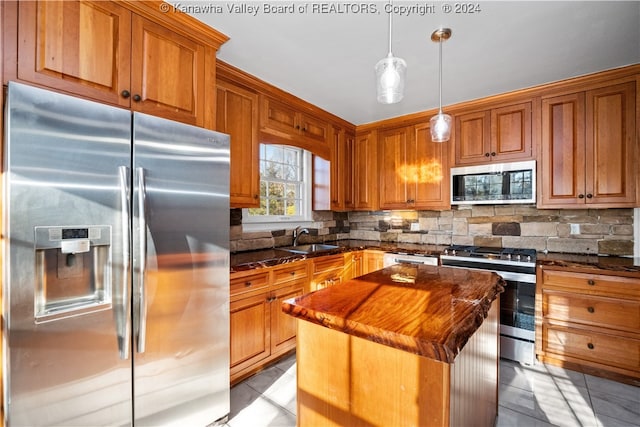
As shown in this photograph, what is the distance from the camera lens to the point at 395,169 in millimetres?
3740

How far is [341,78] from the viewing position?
2615mm

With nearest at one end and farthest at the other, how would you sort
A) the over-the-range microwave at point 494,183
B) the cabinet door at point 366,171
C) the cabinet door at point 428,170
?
1. the over-the-range microwave at point 494,183
2. the cabinet door at point 428,170
3. the cabinet door at point 366,171

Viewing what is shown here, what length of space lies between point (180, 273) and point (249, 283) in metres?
0.69

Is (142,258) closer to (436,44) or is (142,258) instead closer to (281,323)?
(281,323)

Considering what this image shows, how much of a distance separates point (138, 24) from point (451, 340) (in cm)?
205

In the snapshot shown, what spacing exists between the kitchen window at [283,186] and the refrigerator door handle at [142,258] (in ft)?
5.01

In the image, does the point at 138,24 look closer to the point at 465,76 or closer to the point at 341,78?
the point at 341,78

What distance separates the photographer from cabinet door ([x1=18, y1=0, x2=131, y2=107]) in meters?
1.24

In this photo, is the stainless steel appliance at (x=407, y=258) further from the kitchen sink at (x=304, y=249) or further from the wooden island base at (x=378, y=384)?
the wooden island base at (x=378, y=384)

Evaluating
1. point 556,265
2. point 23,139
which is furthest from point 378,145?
point 23,139

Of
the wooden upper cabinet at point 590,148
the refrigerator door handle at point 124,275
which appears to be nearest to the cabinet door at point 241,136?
the refrigerator door handle at point 124,275

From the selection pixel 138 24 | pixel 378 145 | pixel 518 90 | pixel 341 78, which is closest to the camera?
pixel 138 24

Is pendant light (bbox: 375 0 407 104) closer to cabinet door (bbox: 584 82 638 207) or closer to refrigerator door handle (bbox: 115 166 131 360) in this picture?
refrigerator door handle (bbox: 115 166 131 360)

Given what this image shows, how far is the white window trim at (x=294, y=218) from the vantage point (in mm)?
3033
